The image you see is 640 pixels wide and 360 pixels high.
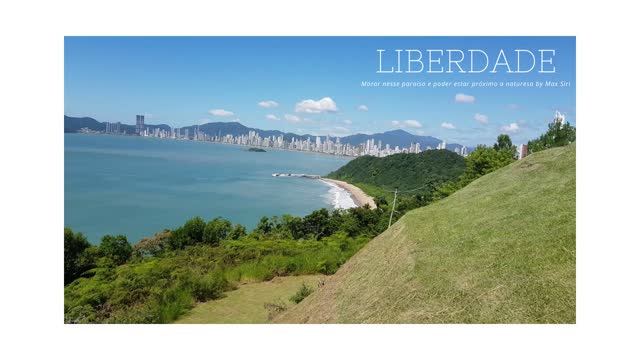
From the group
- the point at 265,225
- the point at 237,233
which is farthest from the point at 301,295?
the point at 265,225

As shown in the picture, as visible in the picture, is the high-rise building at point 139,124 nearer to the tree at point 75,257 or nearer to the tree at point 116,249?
the tree at point 116,249

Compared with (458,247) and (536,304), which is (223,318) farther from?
(536,304)

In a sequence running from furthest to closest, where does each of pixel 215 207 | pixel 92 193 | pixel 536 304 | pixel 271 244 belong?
pixel 215 207, pixel 92 193, pixel 271 244, pixel 536 304

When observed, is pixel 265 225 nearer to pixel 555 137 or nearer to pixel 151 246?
pixel 151 246

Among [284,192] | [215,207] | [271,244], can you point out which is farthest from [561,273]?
[284,192]

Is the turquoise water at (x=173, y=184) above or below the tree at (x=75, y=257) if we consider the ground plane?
above

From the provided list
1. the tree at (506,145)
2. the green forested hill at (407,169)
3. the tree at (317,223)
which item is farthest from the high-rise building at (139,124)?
the tree at (506,145)
